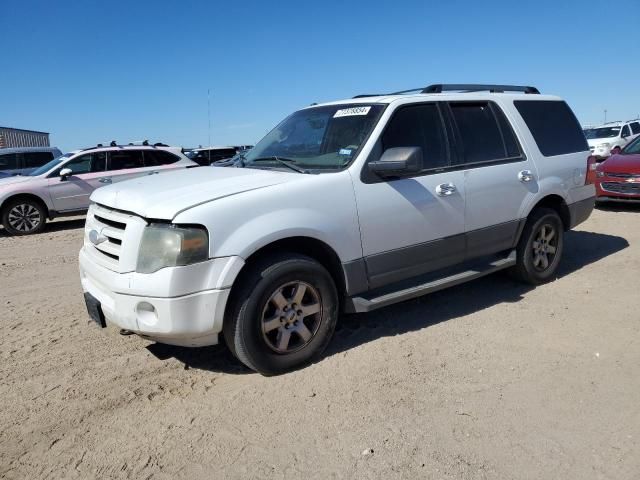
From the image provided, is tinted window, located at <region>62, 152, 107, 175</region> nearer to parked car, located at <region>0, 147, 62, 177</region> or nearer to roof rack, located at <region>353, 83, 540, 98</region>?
parked car, located at <region>0, 147, 62, 177</region>

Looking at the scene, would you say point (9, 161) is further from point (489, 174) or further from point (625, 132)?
point (625, 132)

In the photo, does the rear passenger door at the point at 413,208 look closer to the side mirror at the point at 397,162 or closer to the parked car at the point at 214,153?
the side mirror at the point at 397,162

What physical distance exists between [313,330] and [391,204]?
114cm

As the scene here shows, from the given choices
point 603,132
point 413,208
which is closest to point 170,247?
point 413,208

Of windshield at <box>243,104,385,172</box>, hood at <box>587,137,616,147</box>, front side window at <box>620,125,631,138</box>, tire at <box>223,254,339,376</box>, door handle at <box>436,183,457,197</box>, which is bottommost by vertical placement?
tire at <box>223,254,339,376</box>

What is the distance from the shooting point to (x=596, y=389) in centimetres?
325

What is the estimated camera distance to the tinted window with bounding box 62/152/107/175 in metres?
10.8

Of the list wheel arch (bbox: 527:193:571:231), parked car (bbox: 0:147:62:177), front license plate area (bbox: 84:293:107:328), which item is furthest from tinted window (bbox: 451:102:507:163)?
parked car (bbox: 0:147:62:177)

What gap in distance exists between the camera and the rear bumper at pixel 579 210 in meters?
5.50

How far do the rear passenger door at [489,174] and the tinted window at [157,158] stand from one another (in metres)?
8.71

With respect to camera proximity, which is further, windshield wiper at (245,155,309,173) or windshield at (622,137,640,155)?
windshield at (622,137,640,155)

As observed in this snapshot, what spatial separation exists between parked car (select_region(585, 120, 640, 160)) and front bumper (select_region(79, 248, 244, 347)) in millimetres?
19190

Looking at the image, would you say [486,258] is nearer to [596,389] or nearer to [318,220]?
[596,389]

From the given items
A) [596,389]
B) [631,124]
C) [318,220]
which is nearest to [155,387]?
[318,220]
